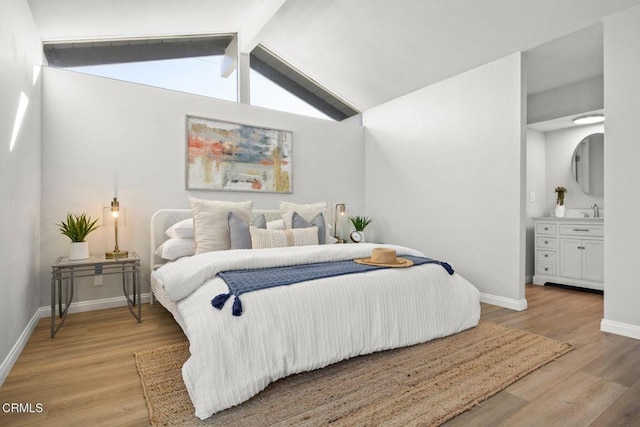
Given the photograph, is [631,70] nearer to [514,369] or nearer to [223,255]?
[514,369]

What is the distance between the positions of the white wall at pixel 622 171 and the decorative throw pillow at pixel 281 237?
245 centimetres

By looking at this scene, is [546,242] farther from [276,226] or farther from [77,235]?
[77,235]

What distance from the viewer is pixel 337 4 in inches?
143

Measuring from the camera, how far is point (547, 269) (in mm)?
4461

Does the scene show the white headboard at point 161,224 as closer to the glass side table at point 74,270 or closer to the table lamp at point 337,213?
the glass side table at point 74,270

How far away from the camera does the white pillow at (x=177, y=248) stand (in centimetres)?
312

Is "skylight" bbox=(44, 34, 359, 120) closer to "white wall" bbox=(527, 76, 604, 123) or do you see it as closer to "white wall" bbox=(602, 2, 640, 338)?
"white wall" bbox=(527, 76, 604, 123)

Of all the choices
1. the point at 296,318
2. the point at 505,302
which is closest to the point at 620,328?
the point at 505,302

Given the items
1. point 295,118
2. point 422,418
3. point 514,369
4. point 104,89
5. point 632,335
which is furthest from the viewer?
point 295,118

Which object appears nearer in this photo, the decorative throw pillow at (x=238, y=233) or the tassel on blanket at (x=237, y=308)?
the tassel on blanket at (x=237, y=308)

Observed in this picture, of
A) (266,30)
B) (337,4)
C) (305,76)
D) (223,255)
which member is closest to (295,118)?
(305,76)

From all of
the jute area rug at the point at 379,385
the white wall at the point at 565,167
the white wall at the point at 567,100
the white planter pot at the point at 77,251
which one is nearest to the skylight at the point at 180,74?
the white planter pot at the point at 77,251

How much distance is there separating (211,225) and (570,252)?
167 inches

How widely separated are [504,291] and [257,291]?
9.05 feet
